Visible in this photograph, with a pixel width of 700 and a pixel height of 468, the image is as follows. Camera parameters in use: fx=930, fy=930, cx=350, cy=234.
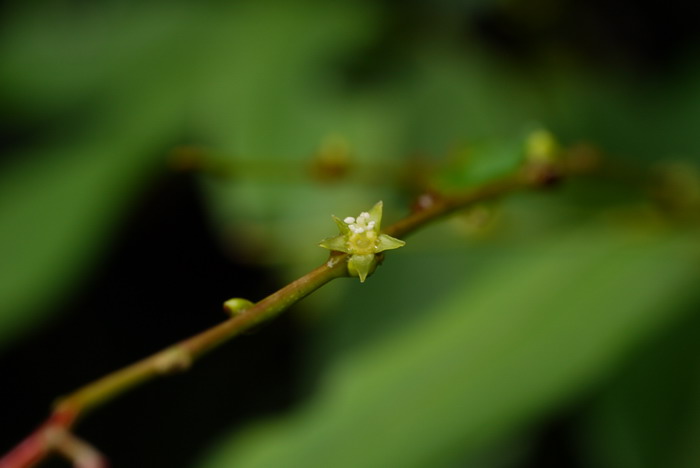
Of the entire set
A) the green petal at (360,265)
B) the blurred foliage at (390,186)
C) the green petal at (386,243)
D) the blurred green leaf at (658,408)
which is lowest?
the green petal at (360,265)

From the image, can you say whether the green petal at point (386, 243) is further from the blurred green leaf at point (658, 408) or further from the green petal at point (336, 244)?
the blurred green leaf at point (658, 408)

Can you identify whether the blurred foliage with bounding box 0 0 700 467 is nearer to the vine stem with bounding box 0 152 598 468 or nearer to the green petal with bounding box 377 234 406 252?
the vine stem with bounding box 0 152 598 468

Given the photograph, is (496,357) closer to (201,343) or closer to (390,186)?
(390,186)

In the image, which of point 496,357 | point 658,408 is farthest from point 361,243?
point 658,408

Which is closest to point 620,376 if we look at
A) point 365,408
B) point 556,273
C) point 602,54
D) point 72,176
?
point 556,273

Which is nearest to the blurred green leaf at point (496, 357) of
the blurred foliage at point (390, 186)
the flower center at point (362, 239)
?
the blurred foliage at point (390, 186)

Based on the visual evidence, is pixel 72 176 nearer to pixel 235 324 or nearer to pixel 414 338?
pixel 414 338
